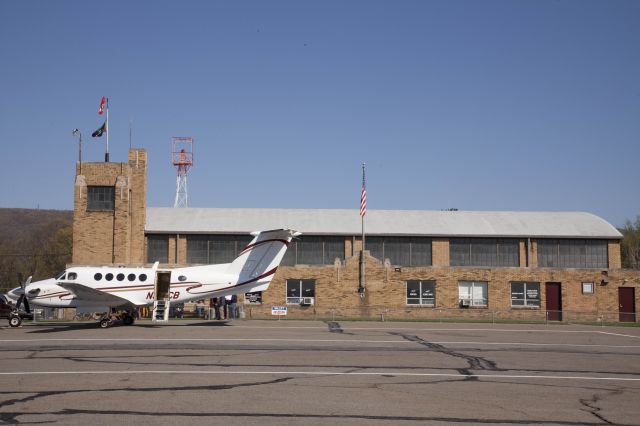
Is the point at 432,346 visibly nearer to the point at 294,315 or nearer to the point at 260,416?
the point at 260,416

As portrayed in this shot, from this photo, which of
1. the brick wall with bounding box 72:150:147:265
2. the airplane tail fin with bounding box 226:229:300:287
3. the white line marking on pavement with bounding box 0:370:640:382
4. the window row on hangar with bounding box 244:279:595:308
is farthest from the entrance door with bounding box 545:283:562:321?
the white line marking on pavement with bounding box 0:370:640:382

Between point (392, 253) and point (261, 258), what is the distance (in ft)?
64.9

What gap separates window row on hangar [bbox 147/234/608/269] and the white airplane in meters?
16.8

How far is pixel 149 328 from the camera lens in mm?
30844

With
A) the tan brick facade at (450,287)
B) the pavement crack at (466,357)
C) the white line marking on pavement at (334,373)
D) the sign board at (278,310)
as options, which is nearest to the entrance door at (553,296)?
the tan brick facade at (450,287)

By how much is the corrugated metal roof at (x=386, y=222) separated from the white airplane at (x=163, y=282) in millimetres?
17202

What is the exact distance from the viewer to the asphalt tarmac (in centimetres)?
1262

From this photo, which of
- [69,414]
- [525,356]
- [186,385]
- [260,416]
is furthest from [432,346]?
[69,414]

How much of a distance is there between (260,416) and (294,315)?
101 feet

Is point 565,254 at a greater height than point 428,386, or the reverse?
point 565,254

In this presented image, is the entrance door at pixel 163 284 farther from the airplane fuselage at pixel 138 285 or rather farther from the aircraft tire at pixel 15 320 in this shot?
the aircraft tire at pixel 15 320

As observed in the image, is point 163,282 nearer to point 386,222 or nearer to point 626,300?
point 386,222

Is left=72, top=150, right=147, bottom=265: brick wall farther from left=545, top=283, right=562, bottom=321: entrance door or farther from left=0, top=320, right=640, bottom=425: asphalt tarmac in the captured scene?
left=545, top=283, right=562, bottom=321: entrance door

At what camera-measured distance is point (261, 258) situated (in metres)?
32.9
